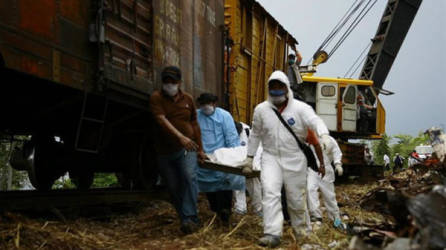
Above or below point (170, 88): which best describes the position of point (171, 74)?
above

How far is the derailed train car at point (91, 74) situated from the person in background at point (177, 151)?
0.84m

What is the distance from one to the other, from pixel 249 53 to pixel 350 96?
5.71m

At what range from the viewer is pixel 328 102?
17.4 m

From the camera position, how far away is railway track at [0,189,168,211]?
20.3ft

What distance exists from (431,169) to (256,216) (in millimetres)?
2583

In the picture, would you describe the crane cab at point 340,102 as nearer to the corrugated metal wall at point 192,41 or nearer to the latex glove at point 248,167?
the corrugated metal wall at point 192,41

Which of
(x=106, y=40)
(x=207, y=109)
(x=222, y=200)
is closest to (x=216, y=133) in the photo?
(x=207, y=109)

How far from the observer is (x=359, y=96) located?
59.2 ft

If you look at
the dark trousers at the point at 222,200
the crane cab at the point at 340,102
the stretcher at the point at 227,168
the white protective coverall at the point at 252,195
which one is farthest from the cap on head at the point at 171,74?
the crane cab at the point at 340,102

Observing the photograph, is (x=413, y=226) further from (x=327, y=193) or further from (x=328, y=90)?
(x=328, y=90)

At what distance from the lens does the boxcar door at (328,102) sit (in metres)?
17.4

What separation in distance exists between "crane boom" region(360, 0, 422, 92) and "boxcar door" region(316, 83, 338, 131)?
318 cm

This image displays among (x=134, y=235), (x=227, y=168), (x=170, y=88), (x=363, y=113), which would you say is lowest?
(x=134, y=235)

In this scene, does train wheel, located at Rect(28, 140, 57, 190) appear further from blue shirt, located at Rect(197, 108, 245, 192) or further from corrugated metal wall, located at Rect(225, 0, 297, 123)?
corrugated metal wall, located at Rect(225, 0, 297, 123)
